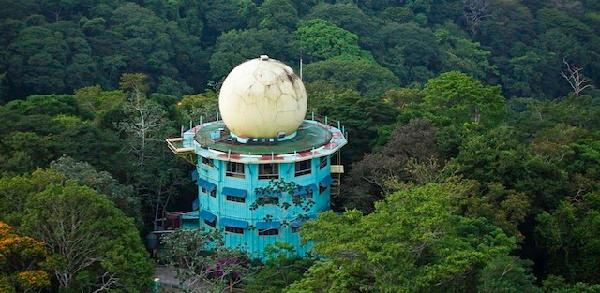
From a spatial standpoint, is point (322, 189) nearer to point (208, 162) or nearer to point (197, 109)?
point (208, 162)

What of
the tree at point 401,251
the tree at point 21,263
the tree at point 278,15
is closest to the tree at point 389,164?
the tree at point 401,251

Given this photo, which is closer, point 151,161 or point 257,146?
point 257,146

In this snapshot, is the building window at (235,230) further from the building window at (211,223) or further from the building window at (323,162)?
the building window at (323,162)

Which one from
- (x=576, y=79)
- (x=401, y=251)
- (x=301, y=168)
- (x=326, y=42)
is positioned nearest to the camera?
(x=401, y=251)

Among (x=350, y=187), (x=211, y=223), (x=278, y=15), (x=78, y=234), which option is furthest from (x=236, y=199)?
(x=278, y=15)

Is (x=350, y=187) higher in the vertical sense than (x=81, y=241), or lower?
lower
